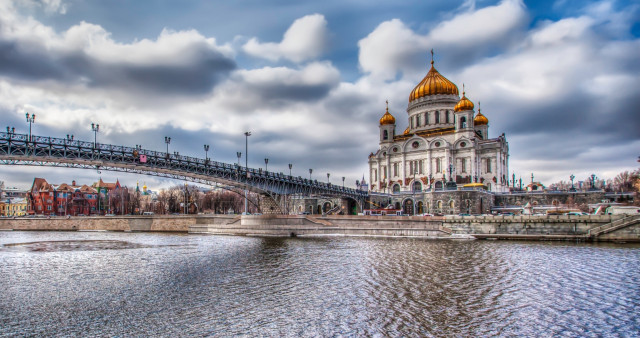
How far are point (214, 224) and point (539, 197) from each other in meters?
45.5

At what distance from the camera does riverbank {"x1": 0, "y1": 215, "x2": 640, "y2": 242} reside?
32.8m

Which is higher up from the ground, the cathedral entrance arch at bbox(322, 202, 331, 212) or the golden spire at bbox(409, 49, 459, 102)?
the golden spire at bbox(409, 49, 459, 102)

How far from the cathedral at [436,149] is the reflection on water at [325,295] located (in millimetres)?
42266

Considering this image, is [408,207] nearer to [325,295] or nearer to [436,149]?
[436,149]

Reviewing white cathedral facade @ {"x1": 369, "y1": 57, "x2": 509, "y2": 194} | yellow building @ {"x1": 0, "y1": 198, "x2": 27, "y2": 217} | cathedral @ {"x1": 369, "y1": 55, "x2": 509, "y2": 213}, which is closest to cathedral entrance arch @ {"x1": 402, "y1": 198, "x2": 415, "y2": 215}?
cathedral @ {"x1": 369, "y1": 55, "x2": 509, "y2": 213}

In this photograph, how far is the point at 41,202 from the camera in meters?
92.2

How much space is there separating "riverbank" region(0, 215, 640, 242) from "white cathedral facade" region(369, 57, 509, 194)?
2641 cm

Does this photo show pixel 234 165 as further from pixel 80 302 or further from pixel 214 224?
pixel 80 302

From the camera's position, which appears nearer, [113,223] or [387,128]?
[113,223]

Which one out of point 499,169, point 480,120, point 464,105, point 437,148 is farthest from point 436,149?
point 480,120

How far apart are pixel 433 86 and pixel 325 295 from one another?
7073 centimetres

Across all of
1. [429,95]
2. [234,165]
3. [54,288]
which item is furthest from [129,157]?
[429,95]

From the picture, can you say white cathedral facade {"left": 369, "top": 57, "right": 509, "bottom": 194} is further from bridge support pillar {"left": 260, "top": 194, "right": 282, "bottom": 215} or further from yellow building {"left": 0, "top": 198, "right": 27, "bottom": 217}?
yellow building {"left": 0, "top": 198, "right": 27, "bottom": 217}

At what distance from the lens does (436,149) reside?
72.1 metres
